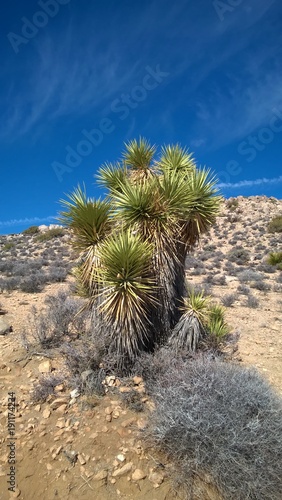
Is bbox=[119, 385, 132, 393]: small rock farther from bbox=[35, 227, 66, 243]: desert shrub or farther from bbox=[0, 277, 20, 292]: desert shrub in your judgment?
bbox=[35, 227, 66, 243]: desert shrub

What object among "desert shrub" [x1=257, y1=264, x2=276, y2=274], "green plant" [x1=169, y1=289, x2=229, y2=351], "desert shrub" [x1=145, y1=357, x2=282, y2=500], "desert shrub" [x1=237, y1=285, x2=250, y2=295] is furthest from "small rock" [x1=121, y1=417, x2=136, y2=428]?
"desert shrub" [x1=257, y1=264, x2=276, y2=274]

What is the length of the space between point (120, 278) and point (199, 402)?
2036mm

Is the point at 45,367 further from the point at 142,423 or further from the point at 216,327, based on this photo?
the point at 216,327

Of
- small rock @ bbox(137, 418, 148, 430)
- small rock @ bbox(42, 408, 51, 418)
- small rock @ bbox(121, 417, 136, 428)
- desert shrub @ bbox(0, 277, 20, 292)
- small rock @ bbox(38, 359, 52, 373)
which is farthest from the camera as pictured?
desert shrub @ bbox(0, 277, 20, 292)

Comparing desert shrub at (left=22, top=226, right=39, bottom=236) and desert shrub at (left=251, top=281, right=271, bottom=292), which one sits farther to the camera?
desert shrub at (left=22, top=226, right=39, bottom=236)

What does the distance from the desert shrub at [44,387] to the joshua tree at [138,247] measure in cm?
100

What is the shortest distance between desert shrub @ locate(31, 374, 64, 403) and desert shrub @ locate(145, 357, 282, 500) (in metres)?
1.75

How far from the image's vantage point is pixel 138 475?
3.25 metres

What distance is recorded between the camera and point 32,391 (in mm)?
4766

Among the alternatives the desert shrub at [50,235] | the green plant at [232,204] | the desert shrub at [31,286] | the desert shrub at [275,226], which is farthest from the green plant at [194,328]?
the green plant at [232,204]

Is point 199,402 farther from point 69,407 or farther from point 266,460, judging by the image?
point 69,407

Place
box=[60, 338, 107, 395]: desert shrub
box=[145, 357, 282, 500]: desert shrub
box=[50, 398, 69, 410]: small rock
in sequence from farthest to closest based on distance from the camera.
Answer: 1. box=[60, 338, 107, 395]: desert shrub
2. box=[50, 398, 69, 410]: small rock
3. box=[145, 357, 282, 500]: desert shrub

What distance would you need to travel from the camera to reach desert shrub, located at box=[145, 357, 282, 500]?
9.56ft

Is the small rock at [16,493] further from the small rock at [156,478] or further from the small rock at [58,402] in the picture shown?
the small rock at [156,478]
